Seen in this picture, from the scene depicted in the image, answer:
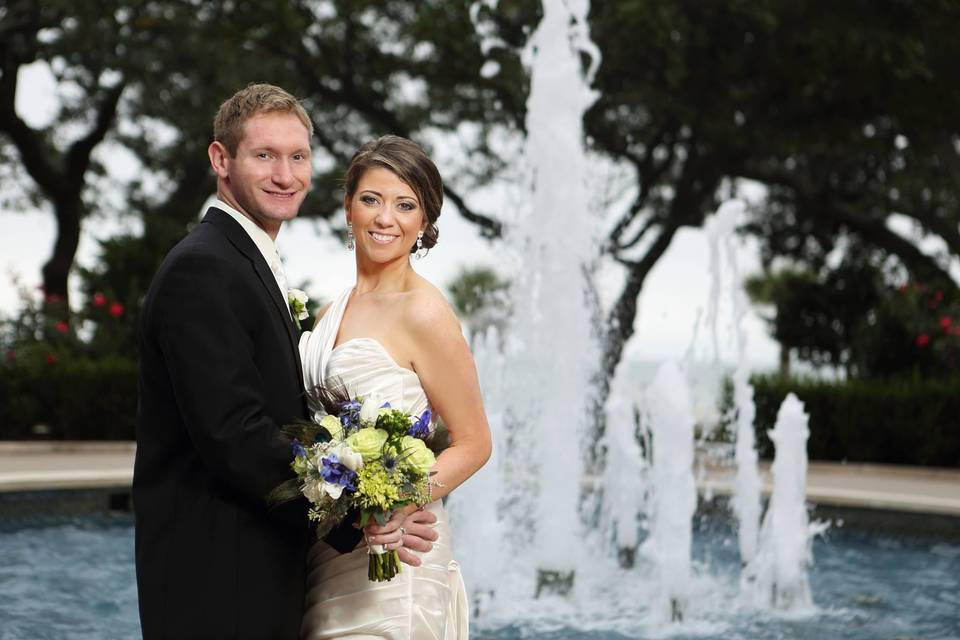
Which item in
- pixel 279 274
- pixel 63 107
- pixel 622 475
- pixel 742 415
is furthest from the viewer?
pixel 63 107

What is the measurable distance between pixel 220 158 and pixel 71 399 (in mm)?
11900

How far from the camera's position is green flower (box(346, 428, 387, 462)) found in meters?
2.53

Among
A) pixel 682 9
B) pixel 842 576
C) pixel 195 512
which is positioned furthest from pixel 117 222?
pixel 195 512

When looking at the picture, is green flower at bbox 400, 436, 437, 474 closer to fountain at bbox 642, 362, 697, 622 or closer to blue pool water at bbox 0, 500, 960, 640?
blue pool water at bbox 0, 500, 960, 640

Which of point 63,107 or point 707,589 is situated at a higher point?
point 63,107

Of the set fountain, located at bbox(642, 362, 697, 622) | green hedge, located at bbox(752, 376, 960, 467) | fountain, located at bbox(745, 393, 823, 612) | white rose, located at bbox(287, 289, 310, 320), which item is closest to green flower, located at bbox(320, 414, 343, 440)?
white rose, located at bbox(287, 289, 310, 320)

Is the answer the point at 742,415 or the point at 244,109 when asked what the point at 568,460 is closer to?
the point at 742,415

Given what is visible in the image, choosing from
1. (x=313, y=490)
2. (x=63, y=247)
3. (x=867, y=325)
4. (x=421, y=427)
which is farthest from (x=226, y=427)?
(x=63, y=247)

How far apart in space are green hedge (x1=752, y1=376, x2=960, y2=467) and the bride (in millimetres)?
11254

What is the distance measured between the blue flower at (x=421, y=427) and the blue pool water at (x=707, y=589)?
4.03m

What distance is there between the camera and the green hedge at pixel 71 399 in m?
13.7

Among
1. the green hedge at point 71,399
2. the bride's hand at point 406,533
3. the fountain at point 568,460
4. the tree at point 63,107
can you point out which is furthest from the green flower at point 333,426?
the tree at point 63,107

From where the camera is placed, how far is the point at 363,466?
2.52 metres

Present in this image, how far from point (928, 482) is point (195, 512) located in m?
11.1
